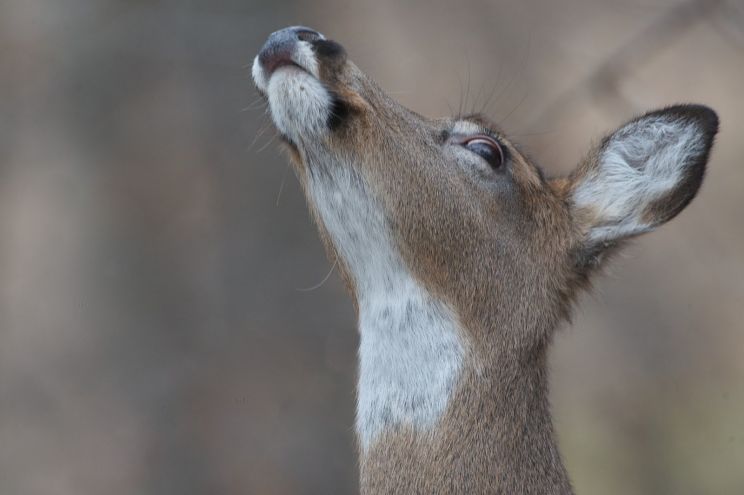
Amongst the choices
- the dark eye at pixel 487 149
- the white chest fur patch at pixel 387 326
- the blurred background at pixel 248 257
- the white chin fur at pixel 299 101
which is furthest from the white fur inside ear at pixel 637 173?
the blurred background at pixel 248 257

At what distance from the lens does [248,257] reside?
8.00m

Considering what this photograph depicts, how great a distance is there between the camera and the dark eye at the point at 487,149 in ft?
15.5

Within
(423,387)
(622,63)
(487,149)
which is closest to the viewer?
(423,387)

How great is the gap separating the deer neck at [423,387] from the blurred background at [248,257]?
3.28 metres

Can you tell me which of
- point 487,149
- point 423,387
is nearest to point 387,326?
point 423,387

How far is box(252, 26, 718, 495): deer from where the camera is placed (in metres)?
4.32

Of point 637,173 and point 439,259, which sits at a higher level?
point 637,173

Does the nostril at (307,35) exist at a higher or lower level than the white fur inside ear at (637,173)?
lower

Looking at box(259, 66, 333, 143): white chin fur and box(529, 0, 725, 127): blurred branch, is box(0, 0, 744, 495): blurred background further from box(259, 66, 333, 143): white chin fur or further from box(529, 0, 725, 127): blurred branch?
box(259, 66, 333, 143): white chin fur

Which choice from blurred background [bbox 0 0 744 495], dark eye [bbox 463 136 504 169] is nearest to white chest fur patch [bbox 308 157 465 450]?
dark eye [bbox 463 136 504 169]

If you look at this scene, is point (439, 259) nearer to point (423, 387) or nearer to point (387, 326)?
point (387, 326)

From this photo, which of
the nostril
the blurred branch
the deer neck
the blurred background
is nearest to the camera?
the deer neck

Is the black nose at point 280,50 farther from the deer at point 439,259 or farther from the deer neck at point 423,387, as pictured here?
the deer neck at point 423,387

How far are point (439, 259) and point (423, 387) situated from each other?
1.49 feet
